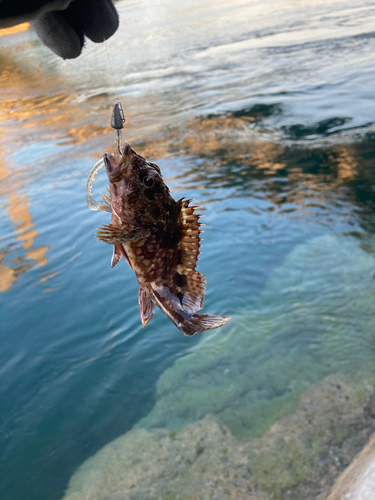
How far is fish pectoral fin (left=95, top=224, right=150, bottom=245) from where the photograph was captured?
2.02 m

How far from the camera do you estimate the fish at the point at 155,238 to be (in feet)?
7.02

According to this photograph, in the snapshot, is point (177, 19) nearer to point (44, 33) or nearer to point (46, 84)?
point (46, 84)

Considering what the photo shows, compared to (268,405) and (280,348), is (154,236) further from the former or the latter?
(280,348)

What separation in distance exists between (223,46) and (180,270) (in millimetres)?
19564

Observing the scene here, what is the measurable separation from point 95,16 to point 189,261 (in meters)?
1.20

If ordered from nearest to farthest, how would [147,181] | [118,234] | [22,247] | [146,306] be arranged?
[118,234] → [147,181] → [146,306] → [22,247]

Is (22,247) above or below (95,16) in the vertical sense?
below

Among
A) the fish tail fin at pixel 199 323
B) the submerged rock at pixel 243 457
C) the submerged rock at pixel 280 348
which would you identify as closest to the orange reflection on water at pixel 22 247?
the submerged rock at pixel 280 348

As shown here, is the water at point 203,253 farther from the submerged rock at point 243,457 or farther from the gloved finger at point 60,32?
the gloved finger at point 60,32

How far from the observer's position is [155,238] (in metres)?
2.22

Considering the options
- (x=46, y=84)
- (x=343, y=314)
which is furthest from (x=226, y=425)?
(x=46, y=84)

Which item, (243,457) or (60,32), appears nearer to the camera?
(60,32)

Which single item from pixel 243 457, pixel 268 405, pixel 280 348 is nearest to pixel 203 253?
pixel 280 348

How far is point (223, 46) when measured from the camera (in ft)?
65.4
